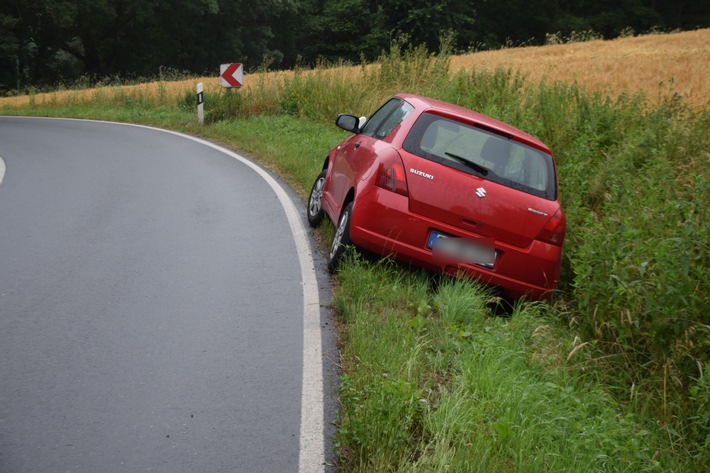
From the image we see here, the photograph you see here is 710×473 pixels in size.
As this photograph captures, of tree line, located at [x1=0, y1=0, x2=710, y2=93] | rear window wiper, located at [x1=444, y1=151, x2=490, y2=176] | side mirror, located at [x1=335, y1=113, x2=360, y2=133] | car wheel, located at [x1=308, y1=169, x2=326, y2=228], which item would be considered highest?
rear window wiper, located at [x1=444, y1=151, x2=490, y2=176]

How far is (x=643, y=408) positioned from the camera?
4426 mm

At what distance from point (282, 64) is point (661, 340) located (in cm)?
6547

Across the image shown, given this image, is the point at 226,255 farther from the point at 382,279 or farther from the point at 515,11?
the point at 515,11

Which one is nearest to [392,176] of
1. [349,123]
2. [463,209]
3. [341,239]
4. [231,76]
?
[463,209]

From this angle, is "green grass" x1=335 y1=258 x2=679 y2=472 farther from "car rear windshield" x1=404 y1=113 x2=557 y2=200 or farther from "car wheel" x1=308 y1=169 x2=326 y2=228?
"car wheel" x1=308 y1=169 x2=326 y2=228

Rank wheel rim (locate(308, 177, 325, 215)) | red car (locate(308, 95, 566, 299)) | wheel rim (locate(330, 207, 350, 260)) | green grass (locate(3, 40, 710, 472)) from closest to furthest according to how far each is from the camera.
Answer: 1. green grass (locate(3, 40, 710, 472))
2. red car (locate(308, 95, 566, 299))
3. wheel rim (locate(330, 207, 350, 260))
4. wheel rim (locate(308, 177, 325, 215))

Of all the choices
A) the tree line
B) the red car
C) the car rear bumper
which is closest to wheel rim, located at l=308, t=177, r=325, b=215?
the red car

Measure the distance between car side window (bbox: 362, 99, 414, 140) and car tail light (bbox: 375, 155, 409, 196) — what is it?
70cm

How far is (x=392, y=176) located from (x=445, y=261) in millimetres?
842

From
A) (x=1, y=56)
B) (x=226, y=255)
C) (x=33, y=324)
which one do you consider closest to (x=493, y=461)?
(x=33, y=324)

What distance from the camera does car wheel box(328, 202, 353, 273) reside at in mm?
6668

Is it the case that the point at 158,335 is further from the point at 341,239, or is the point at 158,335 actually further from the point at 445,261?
the point at 445,261

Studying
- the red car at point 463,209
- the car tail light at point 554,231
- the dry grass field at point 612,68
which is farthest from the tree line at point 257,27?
the car tail light at point 554,231

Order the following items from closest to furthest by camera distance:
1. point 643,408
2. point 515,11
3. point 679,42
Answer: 1. point 643,408
2. point 679,42
3. point 515,11
